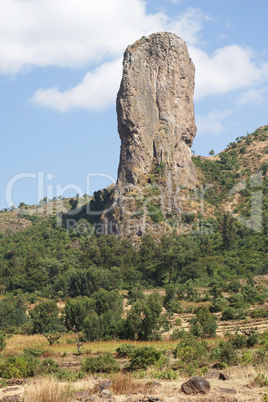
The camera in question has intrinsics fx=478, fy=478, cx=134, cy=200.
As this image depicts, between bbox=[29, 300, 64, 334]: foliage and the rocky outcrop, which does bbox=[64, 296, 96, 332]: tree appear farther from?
the rocky outcrop

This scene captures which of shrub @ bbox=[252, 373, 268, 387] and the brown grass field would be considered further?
shrub @ bbox=[252, 373, 268, 387]

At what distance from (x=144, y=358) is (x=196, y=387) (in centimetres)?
534

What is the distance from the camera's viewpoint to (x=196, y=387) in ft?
40.1

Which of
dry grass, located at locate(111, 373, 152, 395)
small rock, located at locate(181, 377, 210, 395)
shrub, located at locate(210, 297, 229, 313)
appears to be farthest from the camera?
shrub, located at locate(210, 297, 229, 313)

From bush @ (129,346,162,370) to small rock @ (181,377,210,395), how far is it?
480cm

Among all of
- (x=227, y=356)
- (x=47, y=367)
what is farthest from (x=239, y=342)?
(x=47, y=367)

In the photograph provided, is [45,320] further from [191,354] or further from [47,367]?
[191,354]

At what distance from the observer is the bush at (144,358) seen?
17.2m

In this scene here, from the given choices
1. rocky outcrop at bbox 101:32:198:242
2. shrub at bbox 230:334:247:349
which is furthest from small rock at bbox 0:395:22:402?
rocky outcrop at bbox 101:32:198:242

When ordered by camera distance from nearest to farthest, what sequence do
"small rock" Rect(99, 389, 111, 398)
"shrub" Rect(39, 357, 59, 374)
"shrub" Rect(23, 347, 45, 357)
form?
"small rock" Rect(99, 389, 111, 398), "shrub" Rect(39, 357, 59, 374), "shrub" Rect(23, 347, 45, 357)

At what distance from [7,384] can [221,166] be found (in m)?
92.7

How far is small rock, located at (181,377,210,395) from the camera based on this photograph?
1207cm

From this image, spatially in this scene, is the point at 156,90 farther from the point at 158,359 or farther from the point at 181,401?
the point at 181,401

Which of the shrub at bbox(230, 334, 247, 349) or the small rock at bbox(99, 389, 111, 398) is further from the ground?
the small rock at bbox(99, 389, 111, 398)
